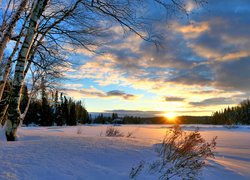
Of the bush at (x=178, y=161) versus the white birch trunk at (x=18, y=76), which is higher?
the white birch trunk at (x=18, y=76)

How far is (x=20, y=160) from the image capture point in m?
3.42

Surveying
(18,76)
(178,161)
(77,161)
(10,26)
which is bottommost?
(178,161)

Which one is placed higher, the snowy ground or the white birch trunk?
the white birch trunk

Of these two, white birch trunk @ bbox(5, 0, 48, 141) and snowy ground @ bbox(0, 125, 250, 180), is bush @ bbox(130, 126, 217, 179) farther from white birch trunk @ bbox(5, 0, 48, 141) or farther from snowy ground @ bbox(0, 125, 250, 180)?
white birch trunk @ bbox(5, 0, 48, 141)

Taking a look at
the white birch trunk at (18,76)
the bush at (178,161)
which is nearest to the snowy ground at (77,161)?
the bush at (178,161)

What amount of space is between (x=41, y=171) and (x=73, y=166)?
1.51ft

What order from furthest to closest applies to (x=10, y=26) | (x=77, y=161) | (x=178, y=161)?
(x=10, y=26), (x=178, y=161), (x=77, y=161)

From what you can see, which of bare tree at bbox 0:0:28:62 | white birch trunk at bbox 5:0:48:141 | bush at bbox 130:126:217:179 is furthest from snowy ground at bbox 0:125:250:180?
bare tree at bbox 0:0:28:62

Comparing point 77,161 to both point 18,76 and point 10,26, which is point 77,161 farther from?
point 10,26

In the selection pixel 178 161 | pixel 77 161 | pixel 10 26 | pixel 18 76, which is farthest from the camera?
pixel 10 26

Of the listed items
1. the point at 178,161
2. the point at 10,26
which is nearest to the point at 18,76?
the point at 10,26

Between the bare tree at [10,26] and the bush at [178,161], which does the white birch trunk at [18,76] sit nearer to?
the bare tree at [10,26]

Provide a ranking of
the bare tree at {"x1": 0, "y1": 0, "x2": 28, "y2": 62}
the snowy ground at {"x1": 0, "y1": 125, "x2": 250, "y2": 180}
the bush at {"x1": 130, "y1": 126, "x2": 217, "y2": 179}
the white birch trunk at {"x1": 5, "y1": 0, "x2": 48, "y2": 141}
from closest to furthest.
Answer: the snowy ground at {"x1": 0, "y1": 125, "x2": 250, "y2": 180} < the bush at {"x1": 130, "y1": 126, "x2": 217, "y2": 179} < the white birch trunk at {"x1": 5, "y1": 0, "x2": 48, "y2": 141} < the bare tree at {"x1": 0, "y1": 0, "x2": 28, "y2": 62}

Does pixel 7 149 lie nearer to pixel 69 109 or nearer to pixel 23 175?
pixel 23 175
